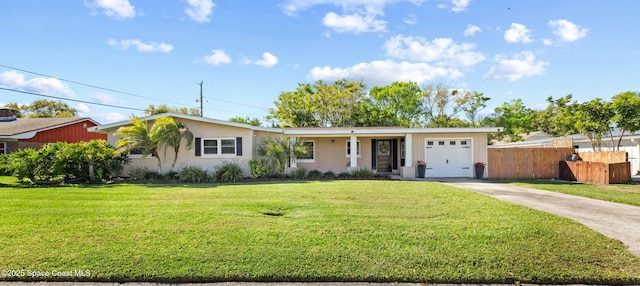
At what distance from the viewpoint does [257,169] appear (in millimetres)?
14945

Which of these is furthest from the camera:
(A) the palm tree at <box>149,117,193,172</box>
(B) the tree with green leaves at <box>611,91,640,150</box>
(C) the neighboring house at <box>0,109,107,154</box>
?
(C) the neighboring house at <box>0,109,107,154</box>

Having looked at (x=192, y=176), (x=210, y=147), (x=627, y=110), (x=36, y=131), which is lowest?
(x=192, y=176)

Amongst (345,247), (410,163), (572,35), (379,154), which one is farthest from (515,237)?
(379,154)

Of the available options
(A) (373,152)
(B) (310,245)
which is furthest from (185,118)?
(B) (310,245)

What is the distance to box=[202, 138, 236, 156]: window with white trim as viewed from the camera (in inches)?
627

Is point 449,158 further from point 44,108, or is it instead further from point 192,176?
point 44,108

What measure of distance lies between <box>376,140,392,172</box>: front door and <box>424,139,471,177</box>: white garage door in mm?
2935

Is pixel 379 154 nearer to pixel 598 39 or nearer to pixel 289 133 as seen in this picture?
pixel 289 133

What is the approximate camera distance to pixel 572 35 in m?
13.8

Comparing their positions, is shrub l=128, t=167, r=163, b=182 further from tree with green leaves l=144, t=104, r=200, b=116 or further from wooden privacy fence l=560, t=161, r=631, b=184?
tree with green leaves l=144, t=104, r=200, b=116

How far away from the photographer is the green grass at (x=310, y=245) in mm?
3793

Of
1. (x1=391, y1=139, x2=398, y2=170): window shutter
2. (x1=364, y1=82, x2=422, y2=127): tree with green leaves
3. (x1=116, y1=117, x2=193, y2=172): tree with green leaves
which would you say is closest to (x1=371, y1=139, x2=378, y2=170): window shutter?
(x1=391, y1=139, x2=398, y2=170): window shutter

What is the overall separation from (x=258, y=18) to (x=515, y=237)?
13.4 metres

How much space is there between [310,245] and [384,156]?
15.3 metres
